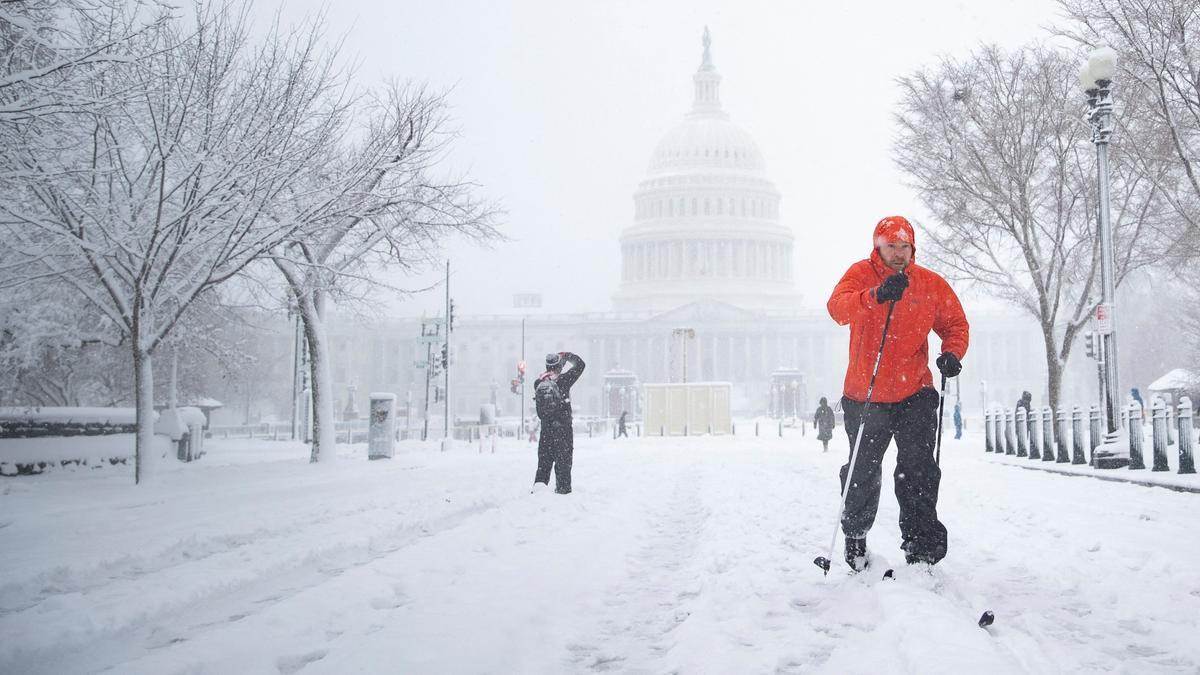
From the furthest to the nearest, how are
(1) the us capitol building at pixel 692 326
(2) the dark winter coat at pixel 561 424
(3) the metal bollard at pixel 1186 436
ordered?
(1) the us capitol building at pixel 692 326 → (3) the metal bollard at pixel 1186 436 → (2) the dark winter coat at pixel 561 424

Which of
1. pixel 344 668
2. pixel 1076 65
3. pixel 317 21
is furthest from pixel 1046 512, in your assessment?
pixel 1076 65

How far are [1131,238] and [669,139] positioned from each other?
363 ft

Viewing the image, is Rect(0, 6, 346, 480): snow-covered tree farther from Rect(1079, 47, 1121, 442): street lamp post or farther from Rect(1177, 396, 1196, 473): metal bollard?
Rect(1177, 396, 1196, 473): metal bollard

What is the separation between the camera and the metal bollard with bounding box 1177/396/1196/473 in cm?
1158

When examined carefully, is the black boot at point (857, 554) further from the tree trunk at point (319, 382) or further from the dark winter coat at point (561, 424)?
the tree trunk at point (319, 382)

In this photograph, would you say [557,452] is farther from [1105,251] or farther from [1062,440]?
[1062,440]

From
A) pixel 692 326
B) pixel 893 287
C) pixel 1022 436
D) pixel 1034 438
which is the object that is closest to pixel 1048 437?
pixel 1034 438

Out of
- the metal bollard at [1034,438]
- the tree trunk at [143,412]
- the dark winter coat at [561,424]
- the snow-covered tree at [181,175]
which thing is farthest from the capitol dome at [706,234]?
the dark winter coat at [561,424]

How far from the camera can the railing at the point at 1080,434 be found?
12.1m

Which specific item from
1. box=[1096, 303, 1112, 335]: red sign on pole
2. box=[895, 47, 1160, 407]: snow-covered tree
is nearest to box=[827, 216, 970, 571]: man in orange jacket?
box=[1096, 303, 1112, 335]: red sign on pole

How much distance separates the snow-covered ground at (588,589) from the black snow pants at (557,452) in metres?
0.91

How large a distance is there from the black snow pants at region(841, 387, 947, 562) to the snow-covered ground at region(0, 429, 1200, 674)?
0.73 feet

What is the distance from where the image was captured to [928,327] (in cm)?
523

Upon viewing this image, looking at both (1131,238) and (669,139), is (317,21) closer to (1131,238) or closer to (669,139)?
(1131,238)
